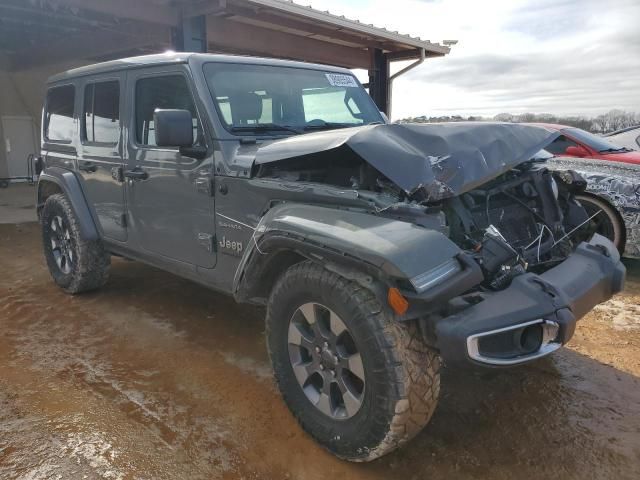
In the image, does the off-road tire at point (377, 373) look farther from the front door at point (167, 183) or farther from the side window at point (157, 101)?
the side window at point (157, 101)

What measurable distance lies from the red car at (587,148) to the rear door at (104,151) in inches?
189

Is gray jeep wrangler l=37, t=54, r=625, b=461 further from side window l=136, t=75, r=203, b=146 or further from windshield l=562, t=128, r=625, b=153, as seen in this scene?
windshield l=562, t=128, r=625, b=153

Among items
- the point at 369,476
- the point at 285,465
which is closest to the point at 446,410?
the point at 369,476

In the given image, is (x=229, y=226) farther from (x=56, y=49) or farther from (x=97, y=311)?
(x=56, y=49)

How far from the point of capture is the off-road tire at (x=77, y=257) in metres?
4.66

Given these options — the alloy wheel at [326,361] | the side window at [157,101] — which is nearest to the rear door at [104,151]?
the side window at [157,101]

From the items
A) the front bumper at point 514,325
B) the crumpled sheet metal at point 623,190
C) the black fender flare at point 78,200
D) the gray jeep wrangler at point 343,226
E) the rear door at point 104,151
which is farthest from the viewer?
the crumpled sheet metal at point 623,190

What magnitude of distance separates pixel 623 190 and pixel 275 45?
719 cm

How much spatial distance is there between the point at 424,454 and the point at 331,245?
3.77 feet

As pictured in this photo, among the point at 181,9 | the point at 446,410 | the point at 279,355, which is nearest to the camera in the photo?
the point at 279,355

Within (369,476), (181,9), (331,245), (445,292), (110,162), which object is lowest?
(369,476)

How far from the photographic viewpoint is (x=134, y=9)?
786cm

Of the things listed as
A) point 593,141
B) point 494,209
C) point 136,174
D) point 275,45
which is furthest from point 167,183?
point 275,45

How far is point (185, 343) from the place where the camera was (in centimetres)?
393
